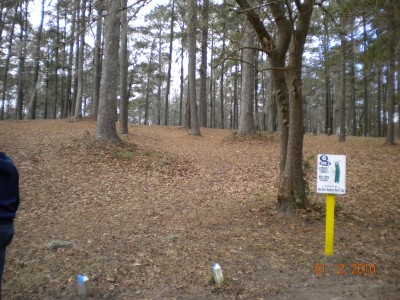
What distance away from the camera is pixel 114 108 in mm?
11906

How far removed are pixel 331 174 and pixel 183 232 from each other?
9.32 ft

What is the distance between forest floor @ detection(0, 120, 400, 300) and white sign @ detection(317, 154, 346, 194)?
109 cm

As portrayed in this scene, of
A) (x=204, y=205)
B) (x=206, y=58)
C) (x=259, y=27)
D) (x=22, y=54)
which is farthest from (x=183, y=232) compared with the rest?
(x=206, y=58)

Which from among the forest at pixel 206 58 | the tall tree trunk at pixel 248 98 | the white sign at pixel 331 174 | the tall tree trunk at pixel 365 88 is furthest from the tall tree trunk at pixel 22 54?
the tall tree trunk at pixel 248 98

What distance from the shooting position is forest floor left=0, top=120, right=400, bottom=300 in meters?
4.00

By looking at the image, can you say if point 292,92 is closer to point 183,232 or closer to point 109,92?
point 183,232

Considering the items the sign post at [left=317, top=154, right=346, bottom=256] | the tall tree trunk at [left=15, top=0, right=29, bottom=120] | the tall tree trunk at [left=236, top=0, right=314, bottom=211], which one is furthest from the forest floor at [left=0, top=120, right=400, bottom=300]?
the tall tree trunk at [left=15, top=0, right=29, bottom=120]

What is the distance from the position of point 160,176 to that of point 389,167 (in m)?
8.28

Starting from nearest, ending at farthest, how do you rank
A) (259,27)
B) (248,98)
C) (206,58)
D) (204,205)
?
(259,27)
(204,205)
(248,98)
(206,58)

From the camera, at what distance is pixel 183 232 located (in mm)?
5730

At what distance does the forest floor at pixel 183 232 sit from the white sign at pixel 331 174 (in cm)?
109

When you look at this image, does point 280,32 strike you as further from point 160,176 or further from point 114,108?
point 114,108
